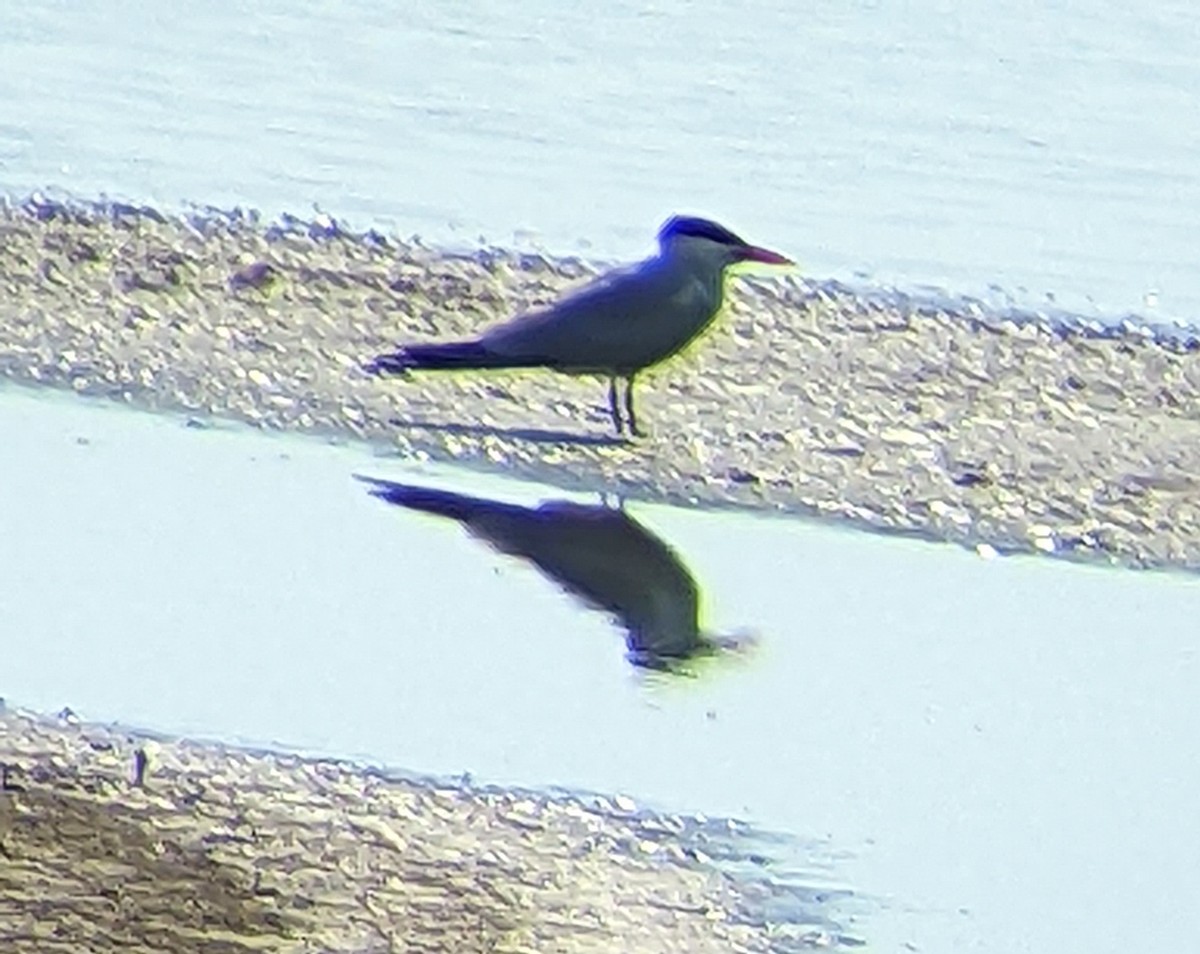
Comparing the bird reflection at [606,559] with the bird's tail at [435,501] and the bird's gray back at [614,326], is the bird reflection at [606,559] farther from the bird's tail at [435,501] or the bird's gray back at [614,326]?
the bird's gray back at [614,326]

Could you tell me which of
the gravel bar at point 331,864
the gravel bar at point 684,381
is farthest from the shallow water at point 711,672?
the gravel bar at point 684,381

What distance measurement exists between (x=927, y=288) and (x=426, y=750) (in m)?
5.00

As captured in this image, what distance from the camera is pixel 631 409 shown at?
10.2 m

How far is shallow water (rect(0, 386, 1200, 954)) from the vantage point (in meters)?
7.25

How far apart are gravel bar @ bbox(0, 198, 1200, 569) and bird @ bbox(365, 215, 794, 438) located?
193 millimetres

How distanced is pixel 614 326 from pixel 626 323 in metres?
0.04

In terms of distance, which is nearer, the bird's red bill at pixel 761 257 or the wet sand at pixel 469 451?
the wet sand at pixel 469 451

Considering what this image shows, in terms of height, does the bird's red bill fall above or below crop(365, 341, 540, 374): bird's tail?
above

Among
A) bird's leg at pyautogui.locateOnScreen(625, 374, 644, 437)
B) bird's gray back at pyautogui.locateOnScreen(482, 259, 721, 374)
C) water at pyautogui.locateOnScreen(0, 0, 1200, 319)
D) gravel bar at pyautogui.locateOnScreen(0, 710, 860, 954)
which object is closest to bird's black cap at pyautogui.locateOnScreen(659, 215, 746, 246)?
bird's gray back at pyautogui.locateOnScreen(482, 259, 721, 374)

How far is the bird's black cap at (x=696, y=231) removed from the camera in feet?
33.5

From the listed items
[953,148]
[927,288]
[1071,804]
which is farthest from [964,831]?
[953,148]

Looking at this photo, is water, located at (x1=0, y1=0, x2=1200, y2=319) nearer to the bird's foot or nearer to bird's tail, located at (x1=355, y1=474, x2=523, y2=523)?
the bird's foot

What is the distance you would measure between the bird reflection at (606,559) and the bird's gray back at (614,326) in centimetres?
60

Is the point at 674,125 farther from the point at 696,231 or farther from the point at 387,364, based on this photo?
the point at 696,231
